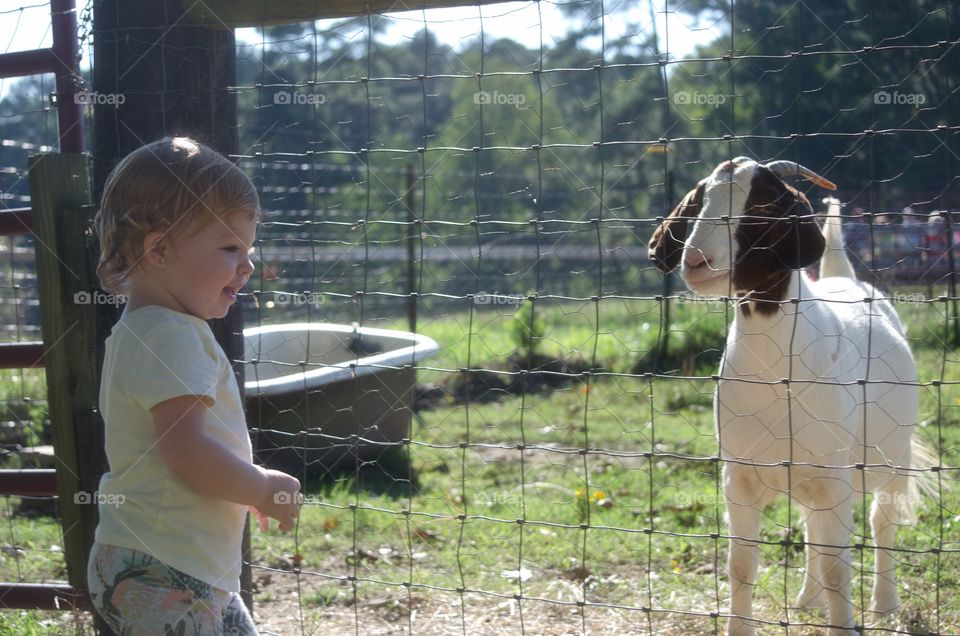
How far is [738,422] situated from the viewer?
132 inches

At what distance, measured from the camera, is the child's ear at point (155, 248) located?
206 centimetres

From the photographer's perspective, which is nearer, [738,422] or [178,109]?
[178,109]

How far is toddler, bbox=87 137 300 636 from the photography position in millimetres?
1955

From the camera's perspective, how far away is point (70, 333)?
310 cm

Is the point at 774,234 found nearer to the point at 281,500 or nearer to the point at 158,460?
the point at 281,500

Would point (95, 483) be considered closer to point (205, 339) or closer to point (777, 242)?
point (205, 339)

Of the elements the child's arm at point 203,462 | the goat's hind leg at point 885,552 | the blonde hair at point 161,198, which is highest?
the blonde hair at point 161,198

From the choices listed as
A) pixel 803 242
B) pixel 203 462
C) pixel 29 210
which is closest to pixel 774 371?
pixel 803 242

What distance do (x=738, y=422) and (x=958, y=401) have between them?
4.06 m

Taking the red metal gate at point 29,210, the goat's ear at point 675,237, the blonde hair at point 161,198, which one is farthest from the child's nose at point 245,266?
the goat's ear at point 675,237

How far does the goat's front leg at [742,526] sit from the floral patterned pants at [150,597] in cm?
198

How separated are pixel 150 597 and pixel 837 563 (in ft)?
7.43

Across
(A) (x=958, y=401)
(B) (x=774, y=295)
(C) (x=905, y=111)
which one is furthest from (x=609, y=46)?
(C) (x=905, y=111)

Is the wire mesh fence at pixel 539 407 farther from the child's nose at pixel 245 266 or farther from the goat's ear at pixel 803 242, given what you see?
the child's nose at pixel 245 266
